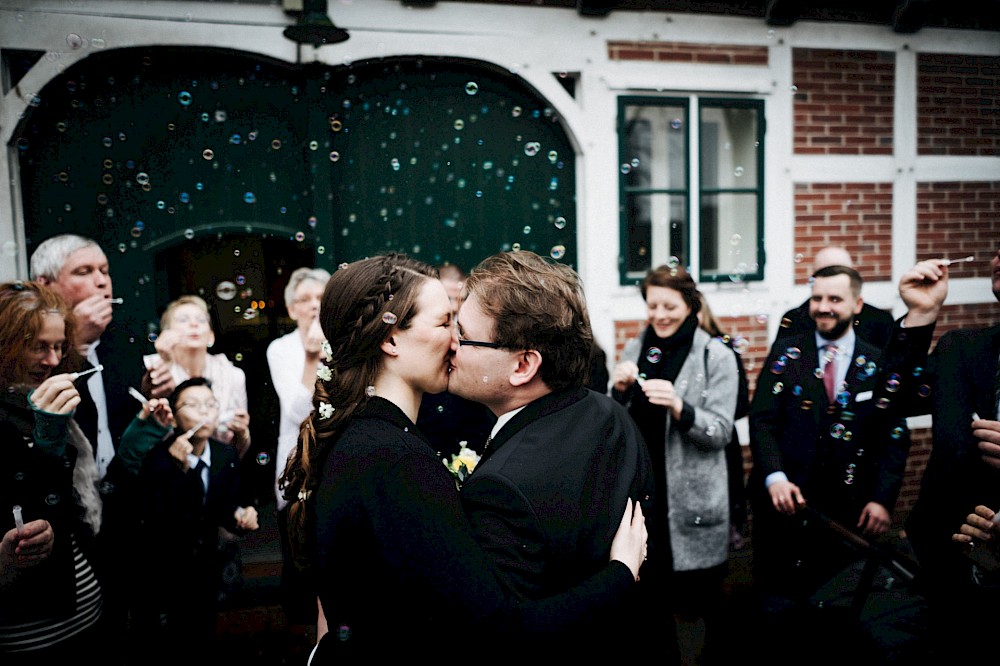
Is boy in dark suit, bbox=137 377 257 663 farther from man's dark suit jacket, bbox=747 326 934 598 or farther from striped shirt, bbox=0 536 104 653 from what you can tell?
man's dark suit jacket, bbox=747 326 934 598

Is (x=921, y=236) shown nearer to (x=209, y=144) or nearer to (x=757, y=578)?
(x=757, y=578)

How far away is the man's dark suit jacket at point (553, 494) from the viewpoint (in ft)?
4.51

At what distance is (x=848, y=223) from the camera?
19.1 feet

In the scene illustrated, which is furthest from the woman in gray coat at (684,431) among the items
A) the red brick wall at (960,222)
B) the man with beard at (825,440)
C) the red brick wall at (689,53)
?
the red brick wall at (960,222)

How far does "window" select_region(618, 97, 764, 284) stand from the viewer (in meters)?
5.53

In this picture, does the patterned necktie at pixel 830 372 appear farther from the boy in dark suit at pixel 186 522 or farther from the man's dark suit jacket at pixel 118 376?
the man's dark suit jacket at pixel 118 376

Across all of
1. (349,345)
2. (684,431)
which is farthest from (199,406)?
(684,431)

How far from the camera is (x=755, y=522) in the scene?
3.55 m

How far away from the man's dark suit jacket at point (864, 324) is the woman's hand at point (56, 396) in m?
3.56

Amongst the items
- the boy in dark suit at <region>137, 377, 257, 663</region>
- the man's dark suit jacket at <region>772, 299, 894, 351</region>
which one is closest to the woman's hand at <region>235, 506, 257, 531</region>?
the boy in dark suit at <region>137, 377, 257, 663</region>

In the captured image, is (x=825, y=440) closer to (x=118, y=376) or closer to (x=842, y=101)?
(x=118, y=376)

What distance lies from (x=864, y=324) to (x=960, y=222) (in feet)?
9.01

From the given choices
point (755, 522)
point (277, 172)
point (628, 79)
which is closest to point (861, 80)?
point (628, 79)

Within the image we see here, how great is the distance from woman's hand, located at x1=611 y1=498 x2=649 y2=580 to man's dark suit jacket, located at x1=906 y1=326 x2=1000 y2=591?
140cm
